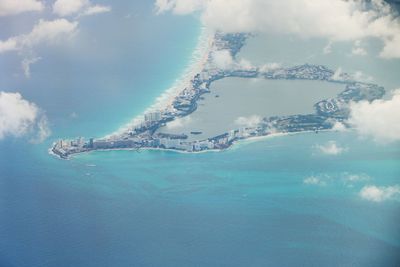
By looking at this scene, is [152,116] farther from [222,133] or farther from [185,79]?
[185,79]

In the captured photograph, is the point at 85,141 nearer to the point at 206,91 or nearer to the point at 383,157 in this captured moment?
the point at 206,91

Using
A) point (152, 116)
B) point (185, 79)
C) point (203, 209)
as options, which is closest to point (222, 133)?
point (152, 116)

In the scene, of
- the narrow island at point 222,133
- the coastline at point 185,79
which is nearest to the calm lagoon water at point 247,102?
the narrow island at point 222,133

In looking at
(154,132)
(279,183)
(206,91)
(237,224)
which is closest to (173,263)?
(237,224)

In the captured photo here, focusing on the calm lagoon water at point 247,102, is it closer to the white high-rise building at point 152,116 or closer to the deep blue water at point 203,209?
the white high-rise building at point 152,116

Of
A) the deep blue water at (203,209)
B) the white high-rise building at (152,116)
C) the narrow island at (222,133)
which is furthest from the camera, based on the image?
the white high-rise building at (152,116)

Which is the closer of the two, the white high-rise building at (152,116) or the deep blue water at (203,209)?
the deep blue water at (203,209)

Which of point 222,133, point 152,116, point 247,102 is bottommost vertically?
point 222,133

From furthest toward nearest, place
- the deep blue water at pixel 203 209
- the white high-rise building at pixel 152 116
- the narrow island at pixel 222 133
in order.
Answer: the white high-rise building at pixel 152 116 < the narrow island at pixel 222 133 < the deep blue water at pixel 203 209

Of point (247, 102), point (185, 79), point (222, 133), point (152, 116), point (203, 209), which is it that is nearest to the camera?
point (203, 209)

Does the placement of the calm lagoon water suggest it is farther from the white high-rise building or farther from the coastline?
the coastline
